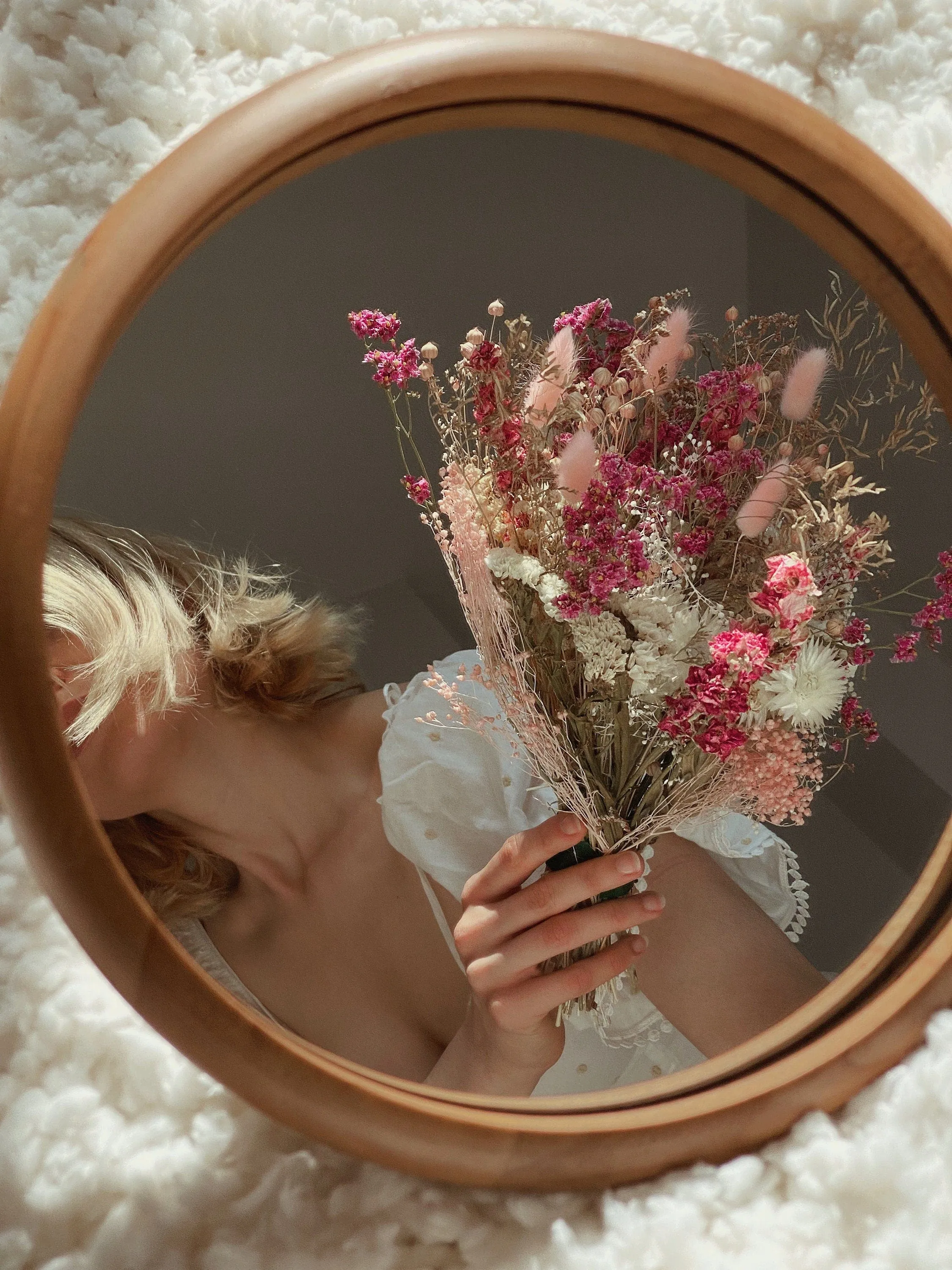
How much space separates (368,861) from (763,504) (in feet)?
0.76

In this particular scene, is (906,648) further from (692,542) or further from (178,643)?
(178,643)

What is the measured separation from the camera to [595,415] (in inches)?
15.7

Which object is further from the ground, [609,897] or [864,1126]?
[609,897]

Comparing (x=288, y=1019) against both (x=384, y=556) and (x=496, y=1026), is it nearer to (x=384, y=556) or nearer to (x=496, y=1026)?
(x=496, y=1026)

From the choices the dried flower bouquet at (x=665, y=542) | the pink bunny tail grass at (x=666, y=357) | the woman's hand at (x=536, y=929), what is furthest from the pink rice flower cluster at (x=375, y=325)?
the woman's hand at (x=536, y=929)

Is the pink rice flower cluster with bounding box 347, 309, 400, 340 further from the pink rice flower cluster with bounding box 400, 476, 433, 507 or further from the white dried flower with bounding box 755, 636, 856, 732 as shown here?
the white dried flower with bounding box 755, 636, 856, 732

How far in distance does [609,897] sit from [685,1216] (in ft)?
0.42

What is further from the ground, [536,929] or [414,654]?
[414,654]

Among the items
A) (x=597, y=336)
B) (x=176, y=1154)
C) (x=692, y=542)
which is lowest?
(x=176, y=1154)

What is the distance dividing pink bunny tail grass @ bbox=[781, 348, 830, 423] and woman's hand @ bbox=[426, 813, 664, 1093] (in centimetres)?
19

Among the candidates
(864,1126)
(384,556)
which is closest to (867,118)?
(384,556)

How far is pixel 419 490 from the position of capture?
17.2 inches

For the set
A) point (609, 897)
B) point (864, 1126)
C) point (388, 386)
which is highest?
point (388, 386)

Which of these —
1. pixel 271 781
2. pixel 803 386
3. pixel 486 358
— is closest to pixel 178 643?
pixel 271 781
